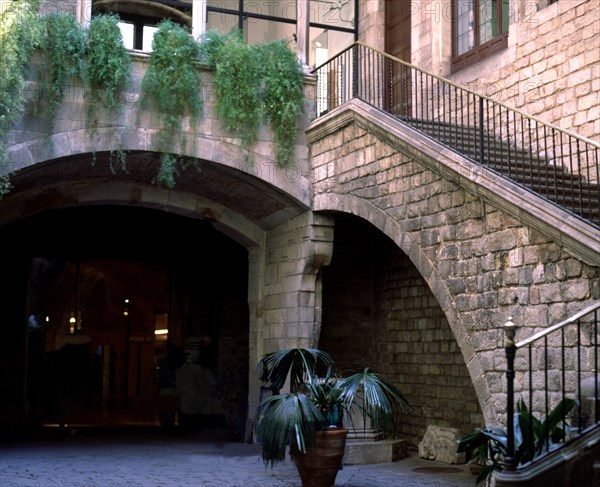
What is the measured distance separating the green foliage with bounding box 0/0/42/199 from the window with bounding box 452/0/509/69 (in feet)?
19.6

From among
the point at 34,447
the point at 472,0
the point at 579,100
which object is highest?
the point at 472,0

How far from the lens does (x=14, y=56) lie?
→ 9914 mm

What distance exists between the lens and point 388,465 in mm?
10508

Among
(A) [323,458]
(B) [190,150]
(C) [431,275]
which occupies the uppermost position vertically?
(B) [190,150]

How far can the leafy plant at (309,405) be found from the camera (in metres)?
7.36

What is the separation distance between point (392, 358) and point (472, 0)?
556 centimetres

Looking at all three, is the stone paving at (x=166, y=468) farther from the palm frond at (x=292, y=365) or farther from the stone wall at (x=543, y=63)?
the stone wall at (x=543, y=63)

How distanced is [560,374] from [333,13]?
30.3 feet

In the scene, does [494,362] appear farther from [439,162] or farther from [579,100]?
[579,100]

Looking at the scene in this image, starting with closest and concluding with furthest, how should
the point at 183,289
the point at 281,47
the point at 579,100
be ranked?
the point at 579,100
the point at 281,47
the point at 183,289

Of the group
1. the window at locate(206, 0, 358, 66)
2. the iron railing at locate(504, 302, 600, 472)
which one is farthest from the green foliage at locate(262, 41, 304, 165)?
the iron railing at locate(504, 302, 600, 472)

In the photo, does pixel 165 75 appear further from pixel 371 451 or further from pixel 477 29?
pixel 371 451

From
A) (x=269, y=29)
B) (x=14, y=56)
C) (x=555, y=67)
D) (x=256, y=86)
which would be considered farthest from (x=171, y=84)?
(x=555, y=67)

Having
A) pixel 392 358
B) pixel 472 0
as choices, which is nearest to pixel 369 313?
pixel 392 358
